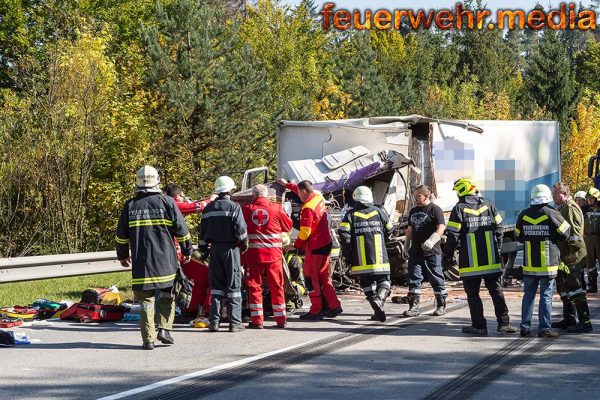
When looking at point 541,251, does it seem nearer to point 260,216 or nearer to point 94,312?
point 260,216

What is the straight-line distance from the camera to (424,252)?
13.3m

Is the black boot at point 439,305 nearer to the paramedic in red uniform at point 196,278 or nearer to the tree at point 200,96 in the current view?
the paramedic in red uniform at point 196,278

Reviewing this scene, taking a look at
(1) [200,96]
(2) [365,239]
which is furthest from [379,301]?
(1) [200,96]

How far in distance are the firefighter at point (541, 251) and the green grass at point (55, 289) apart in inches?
259

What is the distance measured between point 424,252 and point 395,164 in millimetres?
4102

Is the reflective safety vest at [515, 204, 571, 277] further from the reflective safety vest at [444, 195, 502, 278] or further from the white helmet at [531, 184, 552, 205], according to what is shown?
the reflective safety vest at [444, 195, 502, 278]

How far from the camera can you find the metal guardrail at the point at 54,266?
47.2 feet

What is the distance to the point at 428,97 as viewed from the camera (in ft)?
160

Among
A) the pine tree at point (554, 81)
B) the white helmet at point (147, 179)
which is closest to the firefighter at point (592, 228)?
the white helmet at point (147, 179)

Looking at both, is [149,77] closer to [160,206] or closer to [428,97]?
[160,206]

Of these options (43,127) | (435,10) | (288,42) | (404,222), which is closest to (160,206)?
(404,222)

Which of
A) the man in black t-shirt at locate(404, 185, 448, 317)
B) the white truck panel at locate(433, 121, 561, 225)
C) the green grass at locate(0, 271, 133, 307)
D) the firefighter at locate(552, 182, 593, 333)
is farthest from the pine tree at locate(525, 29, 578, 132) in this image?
the firefighter at locate(552, 182, 593, 333)

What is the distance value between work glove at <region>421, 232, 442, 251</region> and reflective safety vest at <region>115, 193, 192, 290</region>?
138 inches

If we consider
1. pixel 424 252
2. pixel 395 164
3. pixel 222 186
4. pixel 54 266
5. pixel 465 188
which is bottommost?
pixel 54 266
